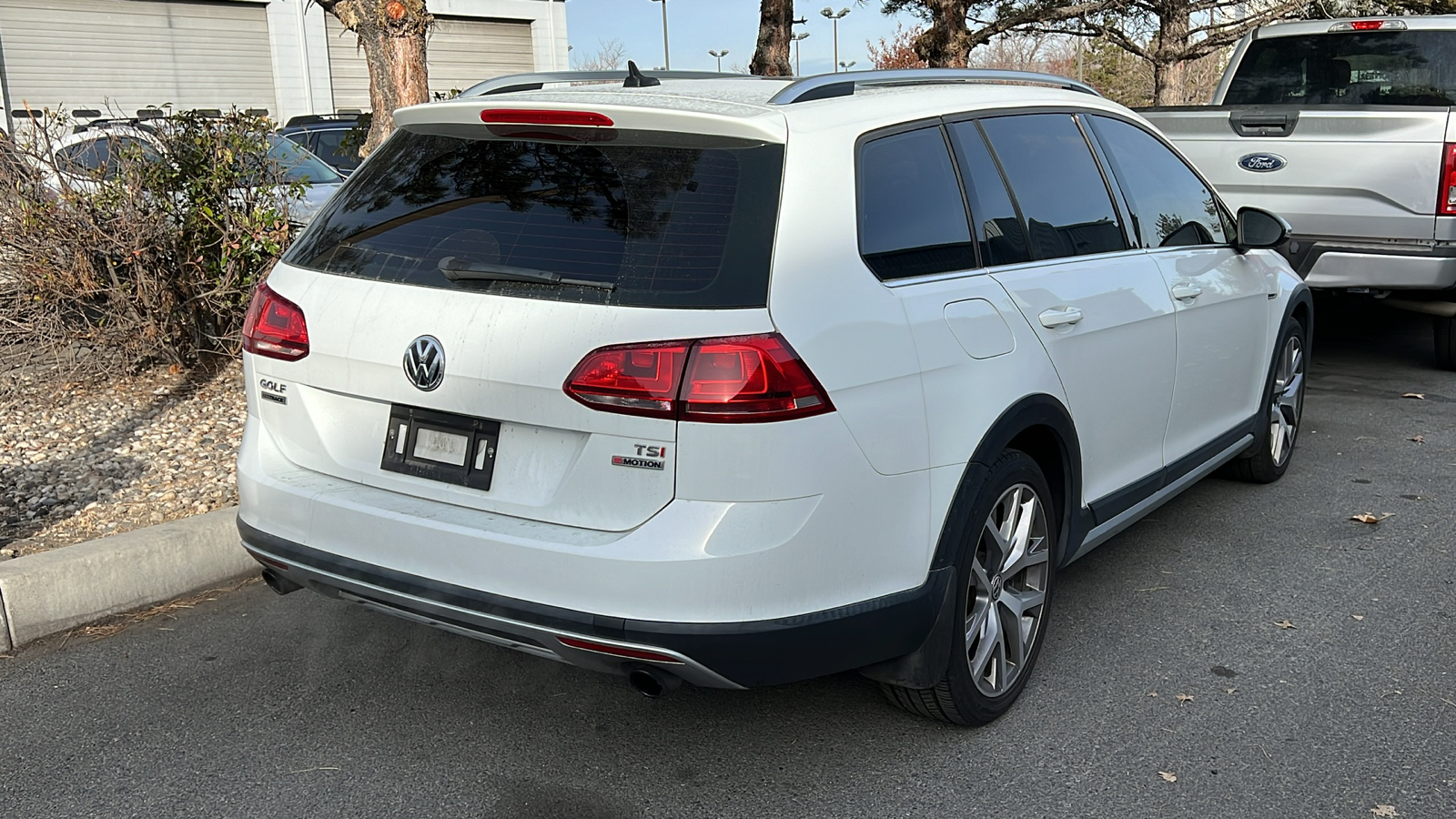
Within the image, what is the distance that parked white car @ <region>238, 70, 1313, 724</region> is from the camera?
9.26 feet

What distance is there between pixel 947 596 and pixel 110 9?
85.7 feet

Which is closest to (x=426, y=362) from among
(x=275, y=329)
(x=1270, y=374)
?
(x=275, y=329)

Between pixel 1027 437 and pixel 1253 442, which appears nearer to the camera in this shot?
pixel 1027 437

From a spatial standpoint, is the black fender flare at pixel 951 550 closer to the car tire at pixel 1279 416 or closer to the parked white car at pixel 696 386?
the parked white car at pixel 696 386

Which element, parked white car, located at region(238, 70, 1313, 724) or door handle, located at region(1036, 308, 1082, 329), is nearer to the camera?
parked white car, located at region(238, 70, 1313, 724)

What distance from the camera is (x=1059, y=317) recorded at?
12.1 feet

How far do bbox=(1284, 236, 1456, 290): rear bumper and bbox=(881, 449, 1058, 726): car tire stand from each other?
4.51m

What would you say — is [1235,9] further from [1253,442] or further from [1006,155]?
[1006,155]

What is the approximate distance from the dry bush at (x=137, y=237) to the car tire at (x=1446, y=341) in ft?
23.1

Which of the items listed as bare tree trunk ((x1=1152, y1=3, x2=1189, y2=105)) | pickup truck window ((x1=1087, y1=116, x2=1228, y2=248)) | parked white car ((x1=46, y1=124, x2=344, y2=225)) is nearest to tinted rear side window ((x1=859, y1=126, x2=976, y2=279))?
Answer: pickup truck window ((x1=1087, y1=116, x2=1228, y2=248))

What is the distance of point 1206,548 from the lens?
5047 millimetres

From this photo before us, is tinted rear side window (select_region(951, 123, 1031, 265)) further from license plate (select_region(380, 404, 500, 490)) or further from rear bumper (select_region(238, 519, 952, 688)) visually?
license plate (select_region(380, 404, 500, 490))

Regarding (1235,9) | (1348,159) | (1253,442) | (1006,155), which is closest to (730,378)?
(1006,155)

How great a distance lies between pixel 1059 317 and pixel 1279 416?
2614 mm
